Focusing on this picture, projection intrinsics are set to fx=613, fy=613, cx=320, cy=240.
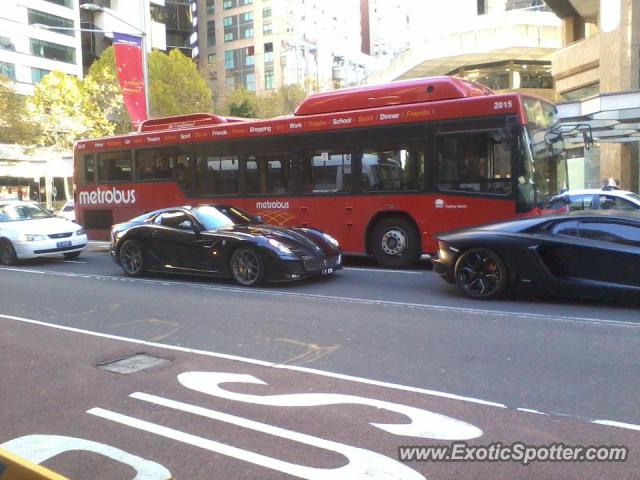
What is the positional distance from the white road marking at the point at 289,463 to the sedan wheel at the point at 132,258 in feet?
23.5

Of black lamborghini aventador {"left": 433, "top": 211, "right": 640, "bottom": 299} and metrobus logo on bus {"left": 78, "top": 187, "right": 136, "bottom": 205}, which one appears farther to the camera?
metrobus logo on bus {"left": 78, "top": 187, "right": 136, "bottom": 205}

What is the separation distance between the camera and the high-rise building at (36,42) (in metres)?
54.2

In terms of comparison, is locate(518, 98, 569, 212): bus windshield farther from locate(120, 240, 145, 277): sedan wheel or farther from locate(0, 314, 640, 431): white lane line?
locate(120, 240, 145, 277): sedan wheel

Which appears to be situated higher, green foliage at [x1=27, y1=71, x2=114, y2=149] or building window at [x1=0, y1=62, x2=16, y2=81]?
building window at [x1=0, y1=62, x2=16, y2=81]

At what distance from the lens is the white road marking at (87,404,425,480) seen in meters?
3.42

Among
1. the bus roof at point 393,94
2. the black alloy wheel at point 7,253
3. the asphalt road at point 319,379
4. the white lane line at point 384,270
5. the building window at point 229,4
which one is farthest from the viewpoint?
the building window at point 229,4

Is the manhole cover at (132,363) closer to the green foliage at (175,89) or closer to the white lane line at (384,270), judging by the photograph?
the white lane line at (384,270)

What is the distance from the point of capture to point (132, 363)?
5.87 meters

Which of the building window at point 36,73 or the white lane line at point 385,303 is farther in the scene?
the building window at point 36,73

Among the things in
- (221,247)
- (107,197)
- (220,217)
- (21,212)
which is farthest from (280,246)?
(21,212)

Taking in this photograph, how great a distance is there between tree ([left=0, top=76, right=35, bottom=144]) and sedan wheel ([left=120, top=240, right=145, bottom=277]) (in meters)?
25.8

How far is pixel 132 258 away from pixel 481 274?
6649 mm

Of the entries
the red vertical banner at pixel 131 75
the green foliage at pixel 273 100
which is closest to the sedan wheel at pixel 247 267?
the red vertical banner at pixel 131 75

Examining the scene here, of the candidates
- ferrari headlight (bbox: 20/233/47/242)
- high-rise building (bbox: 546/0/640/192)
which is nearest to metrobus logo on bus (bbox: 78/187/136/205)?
ferrari headlight (bbox: 20/233/47/242)
